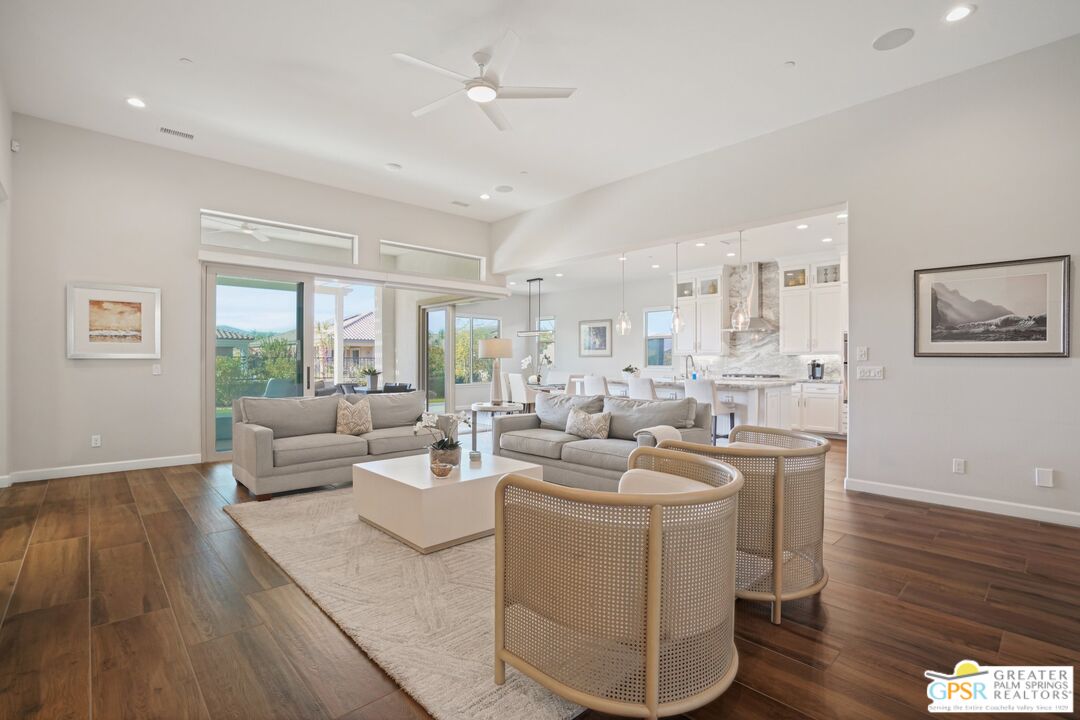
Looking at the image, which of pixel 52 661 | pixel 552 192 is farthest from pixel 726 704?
pixel 552 192

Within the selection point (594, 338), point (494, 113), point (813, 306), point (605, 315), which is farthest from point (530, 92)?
point (594, 338)

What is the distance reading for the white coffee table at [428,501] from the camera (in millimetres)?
3014

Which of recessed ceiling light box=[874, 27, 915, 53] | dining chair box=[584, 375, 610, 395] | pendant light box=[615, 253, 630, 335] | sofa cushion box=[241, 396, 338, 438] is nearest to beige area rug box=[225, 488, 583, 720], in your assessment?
sofa cushion box=[241, 396, 338, 438]

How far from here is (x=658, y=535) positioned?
149 cm

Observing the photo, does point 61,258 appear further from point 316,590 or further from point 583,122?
point 583,122

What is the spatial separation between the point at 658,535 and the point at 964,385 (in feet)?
12.3

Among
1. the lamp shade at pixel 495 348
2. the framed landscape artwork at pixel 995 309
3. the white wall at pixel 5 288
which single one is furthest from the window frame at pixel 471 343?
the framed landscape artwork at pixel 995 309

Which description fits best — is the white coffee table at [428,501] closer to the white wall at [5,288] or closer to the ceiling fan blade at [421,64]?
the ceiling fan blade at [421,64]

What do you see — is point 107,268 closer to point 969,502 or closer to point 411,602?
point 411,602

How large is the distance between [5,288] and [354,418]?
3100 mm

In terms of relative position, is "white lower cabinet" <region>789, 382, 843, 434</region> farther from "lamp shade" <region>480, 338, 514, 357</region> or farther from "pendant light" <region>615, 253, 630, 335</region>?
"lamp shade" <region>480, 338, 514, 357</region>

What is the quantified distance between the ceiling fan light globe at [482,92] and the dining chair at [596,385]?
15.7ft

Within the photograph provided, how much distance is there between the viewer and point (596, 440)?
4.42 meters

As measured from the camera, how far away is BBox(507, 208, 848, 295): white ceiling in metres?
6.53
